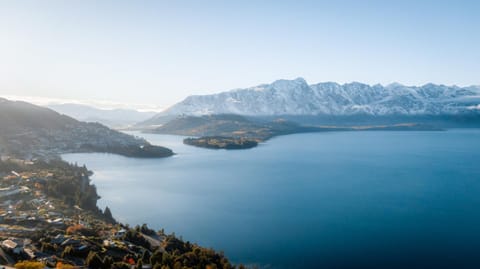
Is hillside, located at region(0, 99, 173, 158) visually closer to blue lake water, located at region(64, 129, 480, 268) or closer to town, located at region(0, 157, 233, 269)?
blue lake water, located at region(64, 129, 480, 268)

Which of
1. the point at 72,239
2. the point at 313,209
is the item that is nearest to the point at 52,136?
the point at 313,209

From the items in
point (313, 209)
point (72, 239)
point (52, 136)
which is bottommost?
point (313, 209)

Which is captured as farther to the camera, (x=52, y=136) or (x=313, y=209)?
(x=52, y=136)

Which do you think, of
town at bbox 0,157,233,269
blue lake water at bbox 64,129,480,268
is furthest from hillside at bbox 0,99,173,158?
town at bbox 0,157,233,269

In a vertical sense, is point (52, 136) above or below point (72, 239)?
above

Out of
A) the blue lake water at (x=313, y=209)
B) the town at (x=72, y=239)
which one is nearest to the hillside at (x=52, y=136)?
the blue lake water at (x=313, y=209)

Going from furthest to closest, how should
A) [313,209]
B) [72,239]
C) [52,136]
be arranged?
[52,136] < [313,209] < [72,239]

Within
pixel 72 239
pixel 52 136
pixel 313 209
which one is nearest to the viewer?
pixel 72 239

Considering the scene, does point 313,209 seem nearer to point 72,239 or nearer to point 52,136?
point 72,239
